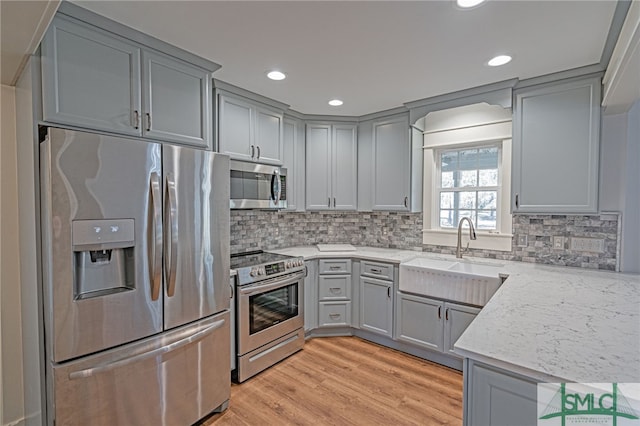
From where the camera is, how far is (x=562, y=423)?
0.96m

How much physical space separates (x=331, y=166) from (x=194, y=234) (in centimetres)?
209

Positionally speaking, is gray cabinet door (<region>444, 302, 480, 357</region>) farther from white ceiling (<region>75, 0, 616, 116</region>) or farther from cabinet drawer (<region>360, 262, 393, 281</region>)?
white ceiling (<region>75, 0, 616, 116</region>)

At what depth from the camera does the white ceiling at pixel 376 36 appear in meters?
1.60

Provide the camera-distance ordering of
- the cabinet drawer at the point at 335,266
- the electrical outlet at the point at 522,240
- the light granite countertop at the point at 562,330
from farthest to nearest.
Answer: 1. the cabinet drawer at the point at 335,266
2. the electrical outlet at the point at 522,240
3. the light granite countertop at the point at 562,330

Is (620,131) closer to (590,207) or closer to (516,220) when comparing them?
(590,207)

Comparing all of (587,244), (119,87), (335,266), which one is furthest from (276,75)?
(587,244)

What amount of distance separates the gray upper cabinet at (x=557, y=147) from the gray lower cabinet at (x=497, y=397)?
6.12ft

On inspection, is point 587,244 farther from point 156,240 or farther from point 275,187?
point 156,240

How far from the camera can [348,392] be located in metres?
2.38

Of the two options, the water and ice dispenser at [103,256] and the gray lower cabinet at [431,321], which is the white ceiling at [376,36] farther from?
the gray lower cabinet at [431,321]

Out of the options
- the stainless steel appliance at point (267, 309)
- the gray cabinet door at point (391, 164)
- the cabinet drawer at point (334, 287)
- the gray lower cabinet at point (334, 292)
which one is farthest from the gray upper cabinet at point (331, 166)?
the stainless steel appliance at point (267, 309)

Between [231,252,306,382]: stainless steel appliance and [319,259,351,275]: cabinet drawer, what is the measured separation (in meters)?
0.29

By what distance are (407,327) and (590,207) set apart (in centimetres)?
176

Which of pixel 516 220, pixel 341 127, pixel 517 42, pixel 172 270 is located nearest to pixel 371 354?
pixel 516 220
